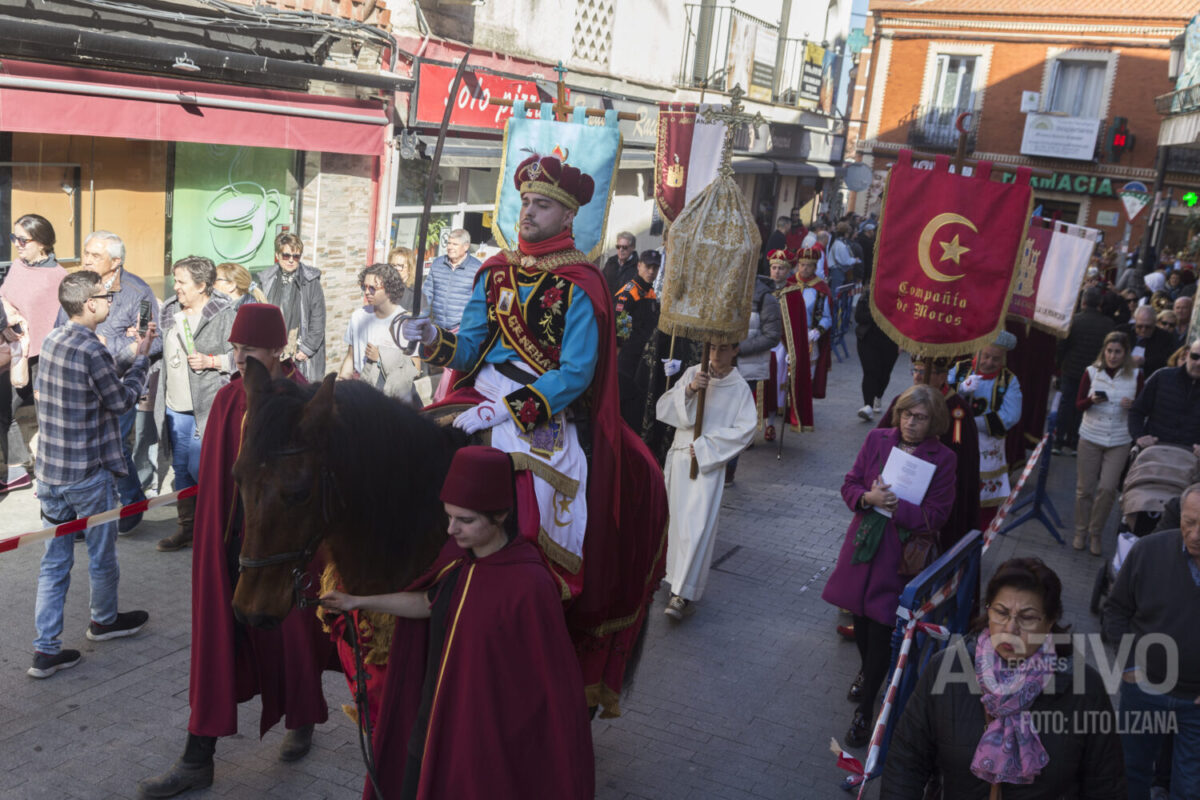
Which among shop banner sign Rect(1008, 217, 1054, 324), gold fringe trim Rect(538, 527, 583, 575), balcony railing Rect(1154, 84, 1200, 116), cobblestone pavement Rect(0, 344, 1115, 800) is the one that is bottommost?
cobblestone pavement Rect(0, 344, 1115, 800)

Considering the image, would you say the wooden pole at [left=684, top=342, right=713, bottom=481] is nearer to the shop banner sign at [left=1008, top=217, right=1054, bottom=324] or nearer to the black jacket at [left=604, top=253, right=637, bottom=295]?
the shop banner sign at [left=1008, top=217, right=1054, bottom=324]

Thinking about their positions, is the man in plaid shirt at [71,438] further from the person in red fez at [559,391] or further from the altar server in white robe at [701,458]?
the altar server in white robe at [701,458]

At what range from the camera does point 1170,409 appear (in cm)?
803

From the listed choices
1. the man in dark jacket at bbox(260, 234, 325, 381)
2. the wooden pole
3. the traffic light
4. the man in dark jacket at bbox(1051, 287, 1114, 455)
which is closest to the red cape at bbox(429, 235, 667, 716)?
the wooden pole

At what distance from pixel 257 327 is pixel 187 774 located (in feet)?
6.53

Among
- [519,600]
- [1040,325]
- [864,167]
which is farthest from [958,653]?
[864,167]

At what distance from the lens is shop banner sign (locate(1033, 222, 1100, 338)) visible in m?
8.85

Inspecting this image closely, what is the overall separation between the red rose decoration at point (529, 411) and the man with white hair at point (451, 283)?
18.6 feet

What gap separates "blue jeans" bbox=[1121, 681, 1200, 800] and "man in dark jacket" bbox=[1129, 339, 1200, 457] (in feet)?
11.0

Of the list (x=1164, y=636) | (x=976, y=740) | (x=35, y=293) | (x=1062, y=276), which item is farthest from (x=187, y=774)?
(x=1062, y=276)

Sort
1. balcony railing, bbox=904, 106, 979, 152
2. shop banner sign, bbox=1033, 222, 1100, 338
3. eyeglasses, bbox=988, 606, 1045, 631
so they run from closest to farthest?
1. eyeglasses, bbox=988, 606, 1045, 631
2. shop banner sign, bbox=1033, 222, 1100, 338
3. balcony railing, bbox=904, 106, 979, 152

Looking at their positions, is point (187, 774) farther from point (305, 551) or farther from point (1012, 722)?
point (1012, 722)

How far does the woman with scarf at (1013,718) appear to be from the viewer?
12.0 feet

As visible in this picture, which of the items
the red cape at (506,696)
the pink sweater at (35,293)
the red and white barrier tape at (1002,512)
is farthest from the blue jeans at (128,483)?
the red and white barrier tape at (1002,512)
